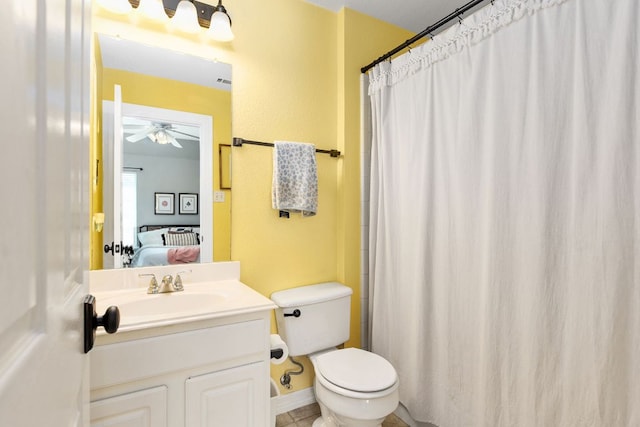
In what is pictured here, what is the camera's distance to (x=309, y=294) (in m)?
1.77

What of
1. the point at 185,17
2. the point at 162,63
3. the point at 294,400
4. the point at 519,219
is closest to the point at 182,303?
the point at 294,400

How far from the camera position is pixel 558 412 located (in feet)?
3.78

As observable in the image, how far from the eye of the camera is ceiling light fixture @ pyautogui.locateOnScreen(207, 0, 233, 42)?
5.09ft

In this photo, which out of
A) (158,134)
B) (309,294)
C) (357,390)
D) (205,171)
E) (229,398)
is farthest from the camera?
(309,294)

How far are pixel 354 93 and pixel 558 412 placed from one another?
1877mm

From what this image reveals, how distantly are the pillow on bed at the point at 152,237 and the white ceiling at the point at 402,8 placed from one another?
5.29 feet

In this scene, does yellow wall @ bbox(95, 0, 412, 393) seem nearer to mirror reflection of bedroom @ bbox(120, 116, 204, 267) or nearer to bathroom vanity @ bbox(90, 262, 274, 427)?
mirror reflection of bedroom @ bbox(120, 116, 204, 267)

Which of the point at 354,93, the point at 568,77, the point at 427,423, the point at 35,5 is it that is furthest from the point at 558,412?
the point at 354,93

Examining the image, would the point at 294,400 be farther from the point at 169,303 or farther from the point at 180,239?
the point at 180,239

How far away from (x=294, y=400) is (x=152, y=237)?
1244 mm

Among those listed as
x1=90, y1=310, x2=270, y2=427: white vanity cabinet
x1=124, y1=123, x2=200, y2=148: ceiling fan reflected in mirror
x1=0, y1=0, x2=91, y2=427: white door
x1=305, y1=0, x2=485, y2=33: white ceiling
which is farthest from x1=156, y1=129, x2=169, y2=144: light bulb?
x1=305, y1=0, x2=485, y2=33: white ceiling

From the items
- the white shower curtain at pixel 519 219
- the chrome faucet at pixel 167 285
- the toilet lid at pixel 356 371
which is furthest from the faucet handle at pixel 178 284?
the white shower curtain at pixel 519 219

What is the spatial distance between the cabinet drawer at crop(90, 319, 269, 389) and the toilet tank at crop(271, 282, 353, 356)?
43 centimetres

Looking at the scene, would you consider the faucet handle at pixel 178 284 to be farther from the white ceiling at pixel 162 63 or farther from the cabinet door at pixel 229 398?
the white ceiling at pixel 162 63
